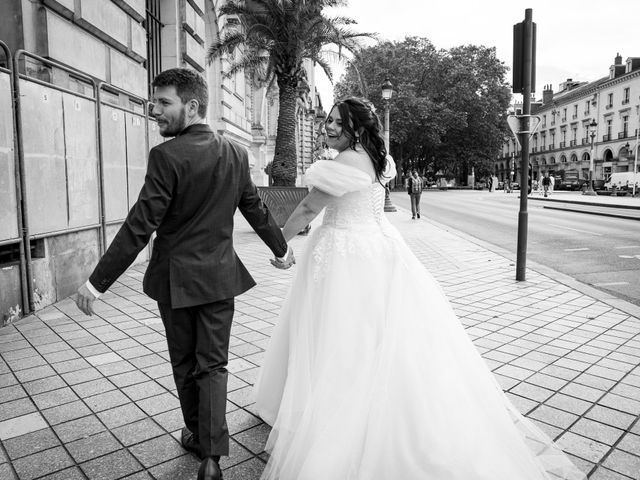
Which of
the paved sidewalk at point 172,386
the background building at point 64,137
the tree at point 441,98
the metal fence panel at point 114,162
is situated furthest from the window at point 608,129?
the metal fence panel at point 114,162

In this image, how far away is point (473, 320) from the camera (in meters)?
5.25

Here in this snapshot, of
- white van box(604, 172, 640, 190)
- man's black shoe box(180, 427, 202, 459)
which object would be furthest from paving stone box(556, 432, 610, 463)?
white van box(604, 172, 640, 190)

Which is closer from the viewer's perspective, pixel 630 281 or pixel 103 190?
pixel 103 190

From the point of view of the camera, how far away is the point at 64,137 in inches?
235

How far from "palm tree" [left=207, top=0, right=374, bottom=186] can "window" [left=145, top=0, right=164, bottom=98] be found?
3.27 m

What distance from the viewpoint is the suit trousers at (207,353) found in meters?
2.41

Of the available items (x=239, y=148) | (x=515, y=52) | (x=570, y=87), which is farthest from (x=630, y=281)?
(x=570, y=87)

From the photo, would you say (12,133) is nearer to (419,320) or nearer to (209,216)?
(209,216)

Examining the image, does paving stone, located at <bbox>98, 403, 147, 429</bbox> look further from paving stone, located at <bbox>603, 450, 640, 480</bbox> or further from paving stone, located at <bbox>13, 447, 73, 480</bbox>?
paving stone, located at <bbox>603, 450, 640, 480</bbox>

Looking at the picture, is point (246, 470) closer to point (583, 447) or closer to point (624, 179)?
point (583, 447)

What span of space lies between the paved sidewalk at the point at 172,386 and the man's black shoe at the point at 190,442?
45 mm

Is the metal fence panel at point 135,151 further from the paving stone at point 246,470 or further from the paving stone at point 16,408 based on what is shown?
the paving stone at point 246,470

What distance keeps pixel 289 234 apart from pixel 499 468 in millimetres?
1533

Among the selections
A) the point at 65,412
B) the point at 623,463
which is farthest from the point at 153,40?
the point at 623,463
